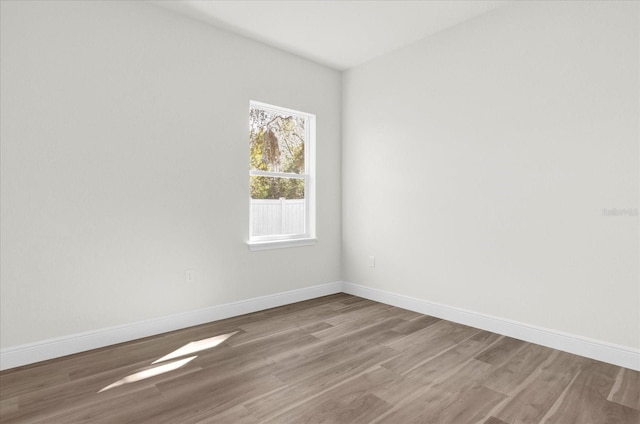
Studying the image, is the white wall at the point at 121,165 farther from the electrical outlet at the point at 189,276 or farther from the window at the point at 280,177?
the window at the point at 280,177

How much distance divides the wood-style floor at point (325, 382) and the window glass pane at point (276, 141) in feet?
5.95

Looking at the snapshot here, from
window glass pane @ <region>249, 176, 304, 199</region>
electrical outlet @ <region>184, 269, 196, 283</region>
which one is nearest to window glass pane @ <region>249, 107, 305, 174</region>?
window glass pane @ <region>249, 176, 304, 199</region>

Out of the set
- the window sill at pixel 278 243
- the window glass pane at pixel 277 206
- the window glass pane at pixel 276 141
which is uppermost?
the window glass pane at pixel 276 141

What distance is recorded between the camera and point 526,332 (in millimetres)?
2990

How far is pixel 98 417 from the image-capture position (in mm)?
1905

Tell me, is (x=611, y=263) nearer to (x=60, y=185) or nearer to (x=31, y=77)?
(x=60, y=185)

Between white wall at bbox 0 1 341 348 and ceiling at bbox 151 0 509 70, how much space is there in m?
0.20

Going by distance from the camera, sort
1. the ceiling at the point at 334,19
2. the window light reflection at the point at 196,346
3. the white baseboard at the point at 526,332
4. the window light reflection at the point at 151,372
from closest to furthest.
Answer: the window light reflection at the point at 151,372
the white baseboard at the point at 526,332
the window light reflection at the point at 196,346
the ceiling at the point at 334,19

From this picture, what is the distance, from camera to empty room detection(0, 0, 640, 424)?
228 cm

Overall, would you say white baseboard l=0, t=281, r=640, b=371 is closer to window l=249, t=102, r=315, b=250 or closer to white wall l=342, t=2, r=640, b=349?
white wall l=342, t=2, r=640, b=349

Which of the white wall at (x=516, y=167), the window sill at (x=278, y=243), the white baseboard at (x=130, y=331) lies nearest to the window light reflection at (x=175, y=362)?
the white baseboard at (x=130, y=331)

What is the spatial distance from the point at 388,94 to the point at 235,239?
2344 mm

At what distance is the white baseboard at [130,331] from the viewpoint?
8.32 ft

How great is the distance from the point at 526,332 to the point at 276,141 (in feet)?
10.1
